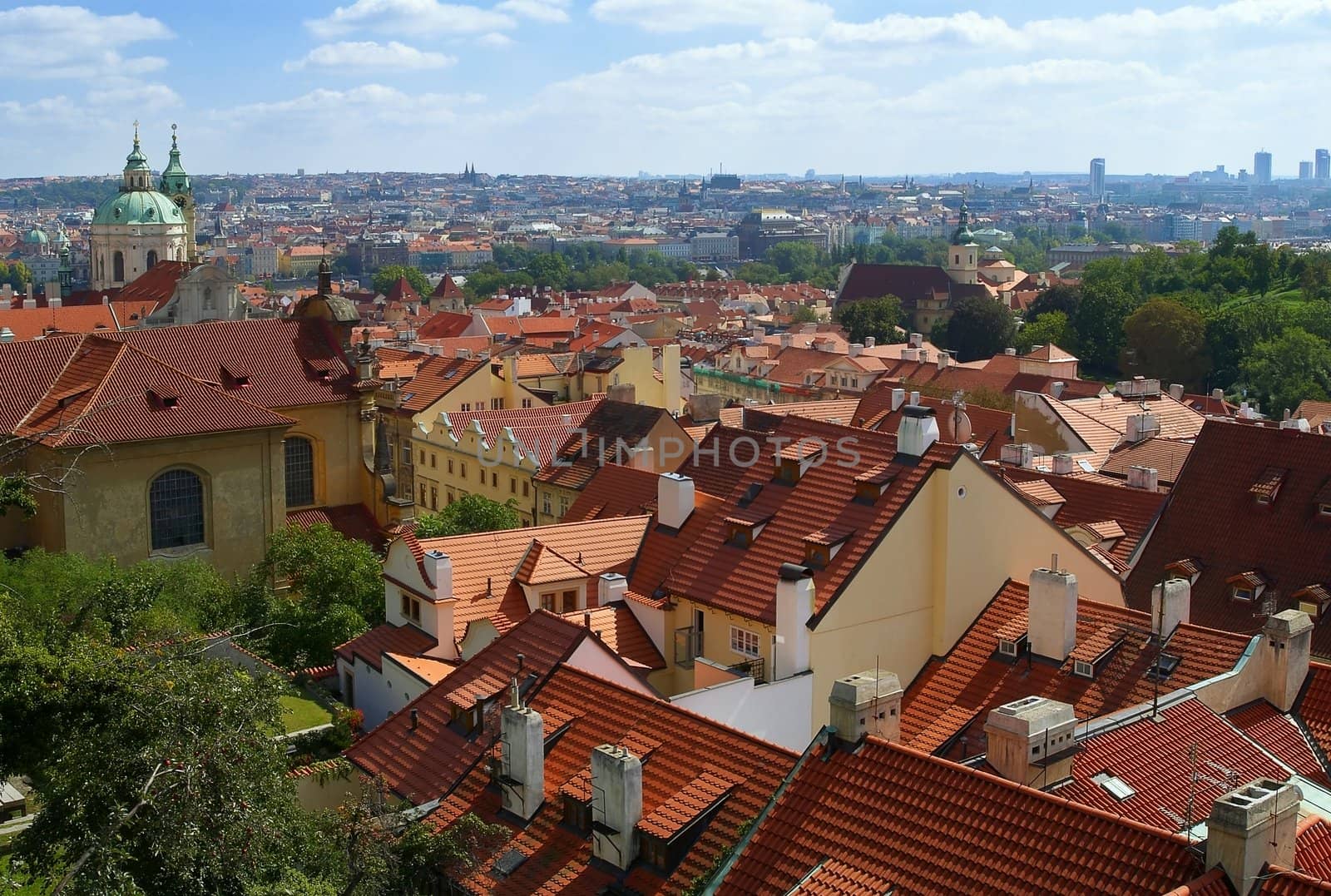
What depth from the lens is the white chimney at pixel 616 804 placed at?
1748 cm

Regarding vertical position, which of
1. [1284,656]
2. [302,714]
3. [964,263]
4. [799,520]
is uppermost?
[964,263]

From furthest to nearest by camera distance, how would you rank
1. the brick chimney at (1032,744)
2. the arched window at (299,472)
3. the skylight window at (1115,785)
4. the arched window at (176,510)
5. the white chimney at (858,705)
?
1. the arched window at (299,472)
2. the arched window at (176,510)
3. the skylight window at (1115,785)
4. the brick chimney at (1032,744)
5. the white chimney at (858,705)

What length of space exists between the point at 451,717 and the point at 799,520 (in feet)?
24.4

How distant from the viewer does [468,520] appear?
133 ft

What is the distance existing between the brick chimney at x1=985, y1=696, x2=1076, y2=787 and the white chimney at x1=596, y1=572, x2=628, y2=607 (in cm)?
1052

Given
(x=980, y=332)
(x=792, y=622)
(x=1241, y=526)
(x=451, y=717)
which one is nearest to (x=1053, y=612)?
(x=792, y=622)

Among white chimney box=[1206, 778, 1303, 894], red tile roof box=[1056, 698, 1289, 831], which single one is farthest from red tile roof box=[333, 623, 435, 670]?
white chimney box=[1206, 778, 1303, 894]

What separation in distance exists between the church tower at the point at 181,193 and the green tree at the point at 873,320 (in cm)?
5630

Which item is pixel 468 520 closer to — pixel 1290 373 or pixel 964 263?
pixel 1290 373

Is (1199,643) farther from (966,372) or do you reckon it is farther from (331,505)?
(966,372)

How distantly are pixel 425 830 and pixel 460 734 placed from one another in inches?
122

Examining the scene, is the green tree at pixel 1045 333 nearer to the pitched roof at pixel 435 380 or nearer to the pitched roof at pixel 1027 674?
the pitched roof at pixel 435 380

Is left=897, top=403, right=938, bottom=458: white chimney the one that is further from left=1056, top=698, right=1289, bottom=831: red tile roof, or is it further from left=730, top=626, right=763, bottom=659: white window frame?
left=1056, top=698, right=1289, bottom=831: red tile roof

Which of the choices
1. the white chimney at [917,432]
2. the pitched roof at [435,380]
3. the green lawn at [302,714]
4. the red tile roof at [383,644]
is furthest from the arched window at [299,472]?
the white chimney at [917,432]
